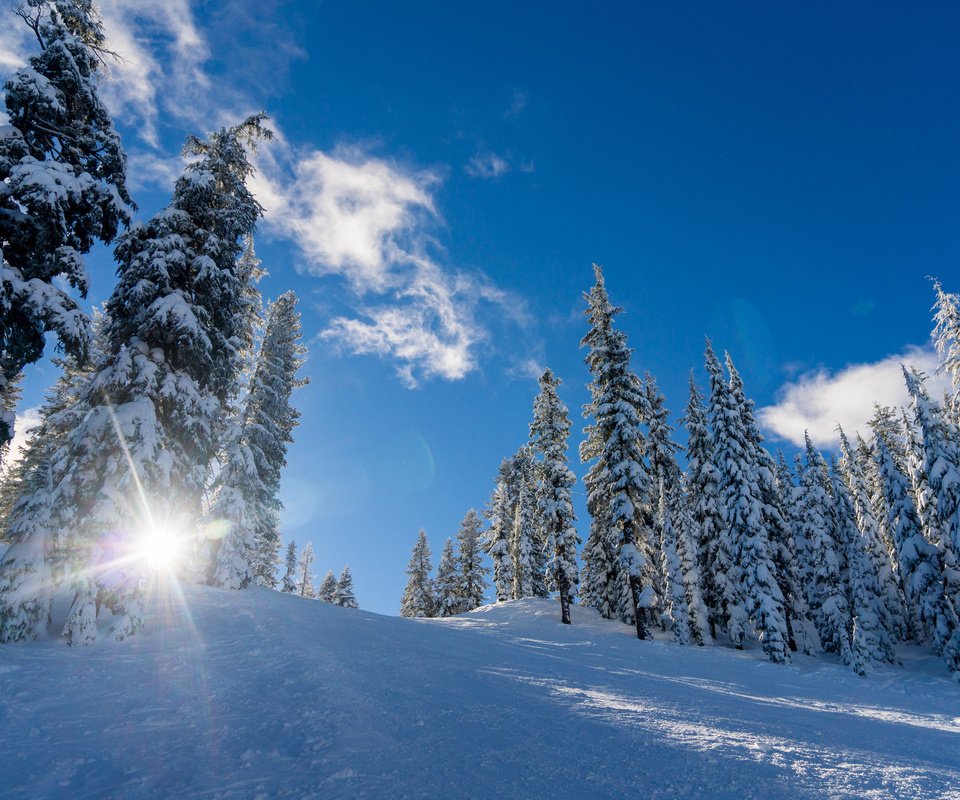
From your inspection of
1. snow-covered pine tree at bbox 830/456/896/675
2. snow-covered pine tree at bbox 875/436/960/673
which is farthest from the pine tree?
snow-covered pine tree at bbox 875/436/960/673

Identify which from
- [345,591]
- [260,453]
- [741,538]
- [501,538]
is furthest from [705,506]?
[345,591]

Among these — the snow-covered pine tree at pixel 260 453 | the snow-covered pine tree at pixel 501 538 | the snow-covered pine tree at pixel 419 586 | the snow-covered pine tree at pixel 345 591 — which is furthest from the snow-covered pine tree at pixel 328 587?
the snow-covered pine tree at pixel 260 453

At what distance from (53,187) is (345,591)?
56.2 metres

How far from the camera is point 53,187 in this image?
440 inches

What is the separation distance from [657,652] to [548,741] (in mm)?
17384

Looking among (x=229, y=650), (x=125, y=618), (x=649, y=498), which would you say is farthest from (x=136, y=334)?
(x=649, y=498)

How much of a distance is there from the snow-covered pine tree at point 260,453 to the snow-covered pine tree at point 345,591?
32308mm

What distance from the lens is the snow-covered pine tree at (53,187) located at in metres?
11.1

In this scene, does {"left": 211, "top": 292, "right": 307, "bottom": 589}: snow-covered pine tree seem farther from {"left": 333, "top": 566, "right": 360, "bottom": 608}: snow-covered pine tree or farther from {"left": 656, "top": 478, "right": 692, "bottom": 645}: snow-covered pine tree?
{"left": 333, "top": 566, "right": 360, "bottom": 608}: snow-covered pine tree

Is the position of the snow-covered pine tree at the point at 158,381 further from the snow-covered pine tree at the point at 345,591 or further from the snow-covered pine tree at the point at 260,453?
the snow-covered pine tree at the point at 345,591

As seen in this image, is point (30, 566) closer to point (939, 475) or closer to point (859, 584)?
point (939, 475)

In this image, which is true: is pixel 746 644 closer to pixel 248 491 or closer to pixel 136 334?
pixel 248 491

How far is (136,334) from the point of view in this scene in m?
14.6

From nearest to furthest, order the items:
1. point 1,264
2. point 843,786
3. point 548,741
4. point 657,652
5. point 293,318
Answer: point 843,786
point 548,741
point 1,264
point 657,652
point 293,318
